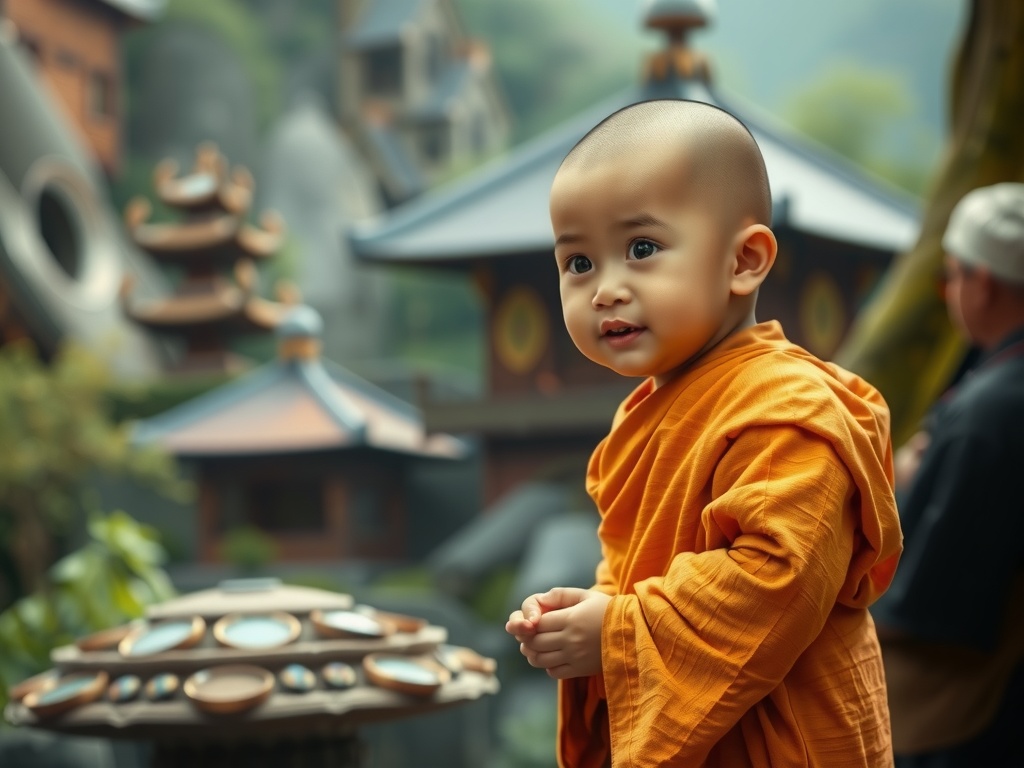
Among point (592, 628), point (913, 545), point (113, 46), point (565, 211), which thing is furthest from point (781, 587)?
point (113, 46)

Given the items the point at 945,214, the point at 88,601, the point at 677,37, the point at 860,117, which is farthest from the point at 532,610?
the point at 860,117

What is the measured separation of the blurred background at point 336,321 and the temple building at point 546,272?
3 cm

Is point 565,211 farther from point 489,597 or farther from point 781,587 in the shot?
point 489,597

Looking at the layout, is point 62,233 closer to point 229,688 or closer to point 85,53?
point 85,53

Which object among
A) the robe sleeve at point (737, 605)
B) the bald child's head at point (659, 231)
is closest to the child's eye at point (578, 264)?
the bald child's head at point (659, 231)

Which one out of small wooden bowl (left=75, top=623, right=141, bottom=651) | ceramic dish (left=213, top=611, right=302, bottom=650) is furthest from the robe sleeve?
small wooden bowl (left=75, top=623, right=141, bottom=651)

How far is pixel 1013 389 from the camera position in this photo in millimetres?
2572

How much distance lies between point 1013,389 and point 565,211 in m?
1.34

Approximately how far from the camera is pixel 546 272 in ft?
45.9

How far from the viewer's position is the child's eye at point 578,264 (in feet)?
5.14

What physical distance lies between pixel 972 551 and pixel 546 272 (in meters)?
11.5

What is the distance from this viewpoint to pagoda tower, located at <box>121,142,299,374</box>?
1834 centimetres

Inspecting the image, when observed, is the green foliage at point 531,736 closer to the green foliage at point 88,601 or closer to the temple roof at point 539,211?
the temple roof at point 539,211

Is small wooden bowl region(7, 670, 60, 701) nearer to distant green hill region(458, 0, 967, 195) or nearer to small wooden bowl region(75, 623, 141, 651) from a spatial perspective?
small wooden bowl region(75, 623, 141, 651)
